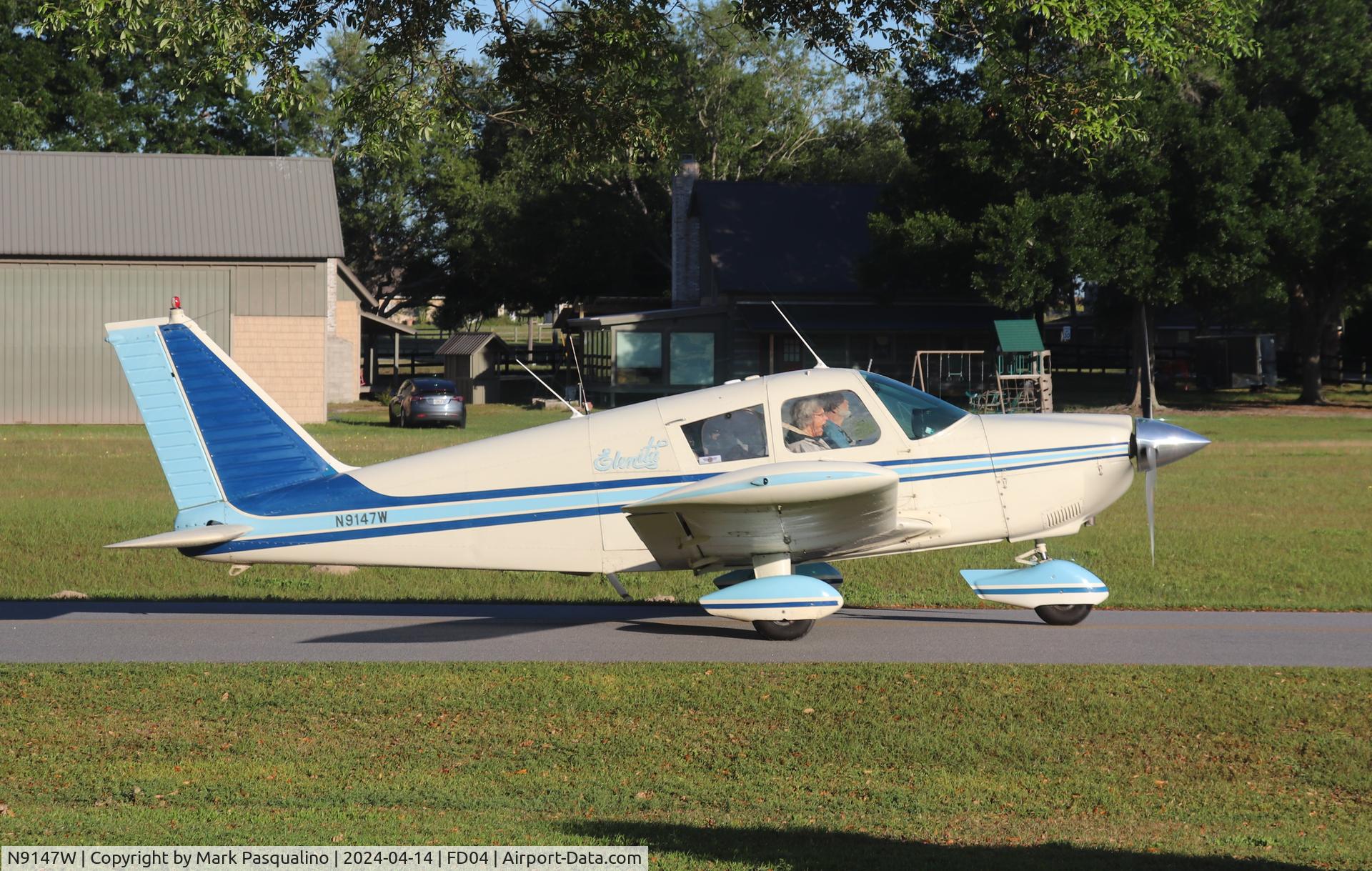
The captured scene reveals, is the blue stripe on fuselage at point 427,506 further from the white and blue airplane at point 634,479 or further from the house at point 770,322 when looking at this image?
the house at point 770,322

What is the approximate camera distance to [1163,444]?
10633 millimetres

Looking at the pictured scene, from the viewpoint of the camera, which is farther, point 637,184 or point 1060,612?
point 637,184

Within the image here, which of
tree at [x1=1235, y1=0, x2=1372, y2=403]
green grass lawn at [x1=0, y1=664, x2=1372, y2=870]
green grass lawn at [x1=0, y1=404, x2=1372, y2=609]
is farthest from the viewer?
tree at [x1=1235, y1=0, x2=1372, y2=403]

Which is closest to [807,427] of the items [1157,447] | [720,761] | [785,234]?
[1157,447]

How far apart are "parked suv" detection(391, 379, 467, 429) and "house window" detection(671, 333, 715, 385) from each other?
451 inches

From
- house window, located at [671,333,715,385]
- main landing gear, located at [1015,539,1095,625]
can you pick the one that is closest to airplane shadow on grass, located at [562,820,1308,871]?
main landing gear, located at [1015,539,1095,625]

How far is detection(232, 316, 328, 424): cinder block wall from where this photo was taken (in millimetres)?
40219

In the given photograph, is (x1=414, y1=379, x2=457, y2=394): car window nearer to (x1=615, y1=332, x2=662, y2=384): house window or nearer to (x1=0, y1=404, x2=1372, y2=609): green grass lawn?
(x1=615, y1=332, x2=662, y2=384): house window

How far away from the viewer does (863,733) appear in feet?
26.8

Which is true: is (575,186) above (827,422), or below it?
above

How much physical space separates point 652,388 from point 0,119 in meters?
30.4

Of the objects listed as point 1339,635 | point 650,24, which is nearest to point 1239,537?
point 1339,635

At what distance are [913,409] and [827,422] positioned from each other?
0.75m

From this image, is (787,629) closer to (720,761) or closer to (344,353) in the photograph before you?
(720,761)
